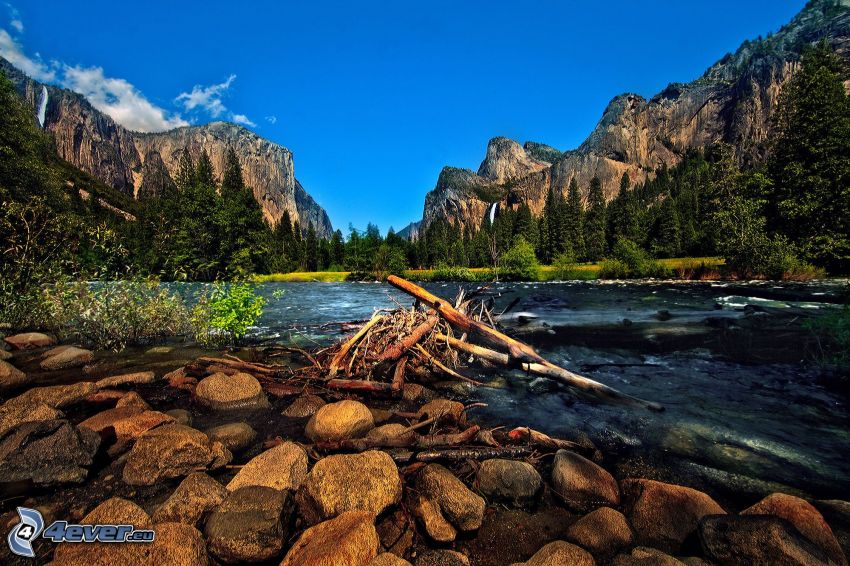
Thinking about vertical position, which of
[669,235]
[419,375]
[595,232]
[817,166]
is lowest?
[419,375]

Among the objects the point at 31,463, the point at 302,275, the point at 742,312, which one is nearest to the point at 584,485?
the point at 31,463

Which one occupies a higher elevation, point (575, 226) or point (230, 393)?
point (575, 226)

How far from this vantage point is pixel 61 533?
3578 mm

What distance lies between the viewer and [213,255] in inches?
2603

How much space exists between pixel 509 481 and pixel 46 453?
19.0 ft

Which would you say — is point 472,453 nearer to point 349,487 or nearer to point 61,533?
point 349,487

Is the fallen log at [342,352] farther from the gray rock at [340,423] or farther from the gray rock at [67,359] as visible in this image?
the gray rock at [67,359]

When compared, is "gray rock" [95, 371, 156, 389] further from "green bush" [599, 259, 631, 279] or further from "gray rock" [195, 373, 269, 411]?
"green bush" [599, 259, 631, 279]

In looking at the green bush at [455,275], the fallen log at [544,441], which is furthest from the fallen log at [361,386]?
the green bush at [455,275]

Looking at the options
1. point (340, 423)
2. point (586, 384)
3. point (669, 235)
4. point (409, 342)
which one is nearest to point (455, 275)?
point (669, 235)

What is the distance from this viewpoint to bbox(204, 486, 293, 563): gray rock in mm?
3232

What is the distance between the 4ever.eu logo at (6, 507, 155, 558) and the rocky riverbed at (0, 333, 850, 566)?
8 cm

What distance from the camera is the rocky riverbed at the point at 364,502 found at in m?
3.21

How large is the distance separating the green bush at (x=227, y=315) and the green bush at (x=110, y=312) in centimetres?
138
